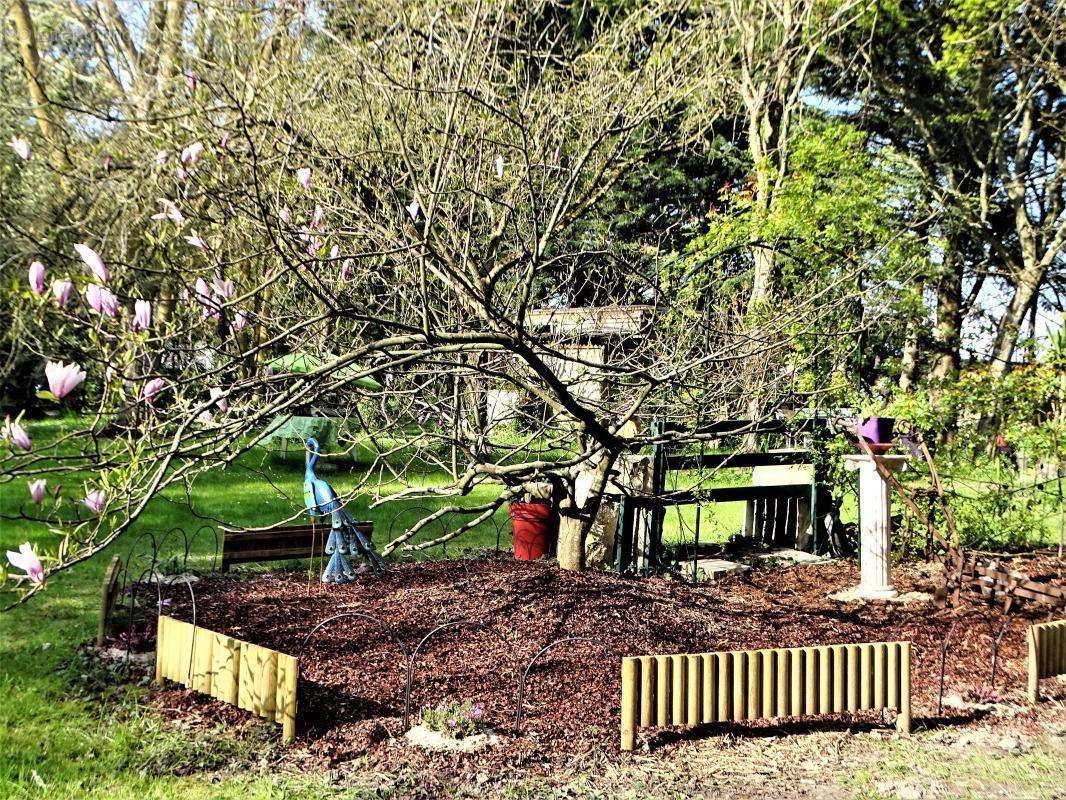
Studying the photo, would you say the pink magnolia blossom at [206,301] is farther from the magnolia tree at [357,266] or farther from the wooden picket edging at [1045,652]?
the wooden picket edging at [1045,652]

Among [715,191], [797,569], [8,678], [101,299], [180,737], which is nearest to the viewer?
[101,299]

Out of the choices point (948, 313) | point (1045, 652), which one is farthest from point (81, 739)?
point (948, 313)

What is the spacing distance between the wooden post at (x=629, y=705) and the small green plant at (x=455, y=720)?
79cm

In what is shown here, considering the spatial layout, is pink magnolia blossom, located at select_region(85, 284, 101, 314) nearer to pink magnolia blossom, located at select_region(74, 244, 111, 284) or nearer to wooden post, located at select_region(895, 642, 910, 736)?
pink magnolia blossom, located at select_region(74, 244, 111, 284)

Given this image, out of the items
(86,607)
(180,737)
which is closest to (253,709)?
(180,737)

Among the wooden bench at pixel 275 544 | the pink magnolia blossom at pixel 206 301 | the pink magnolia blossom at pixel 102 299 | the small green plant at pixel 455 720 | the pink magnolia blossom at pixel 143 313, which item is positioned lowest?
the small green plant at pixel 455 720

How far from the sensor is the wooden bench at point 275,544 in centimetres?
827

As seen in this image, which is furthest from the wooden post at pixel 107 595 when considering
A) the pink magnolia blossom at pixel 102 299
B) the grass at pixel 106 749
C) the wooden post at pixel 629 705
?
the wooden post at pixel 629 705

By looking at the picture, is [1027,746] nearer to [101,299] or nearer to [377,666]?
[377,666]

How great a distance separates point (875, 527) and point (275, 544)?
223 inches

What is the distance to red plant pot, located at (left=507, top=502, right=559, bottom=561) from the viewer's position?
891 centimetres

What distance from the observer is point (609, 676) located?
5.94 meters

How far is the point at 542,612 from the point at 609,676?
108 centimetres

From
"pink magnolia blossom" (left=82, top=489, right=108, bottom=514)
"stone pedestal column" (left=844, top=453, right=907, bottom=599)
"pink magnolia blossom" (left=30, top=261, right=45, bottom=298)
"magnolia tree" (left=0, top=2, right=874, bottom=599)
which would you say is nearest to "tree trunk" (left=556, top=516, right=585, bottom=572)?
"magnolia tree" (left=0, top=2, right=874, bottom=599)
